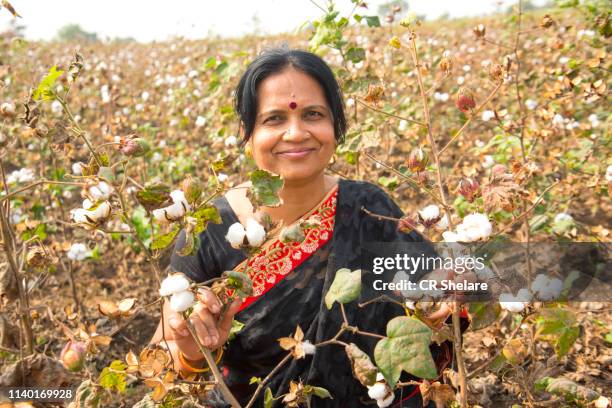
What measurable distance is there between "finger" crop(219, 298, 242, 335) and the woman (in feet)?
1.18

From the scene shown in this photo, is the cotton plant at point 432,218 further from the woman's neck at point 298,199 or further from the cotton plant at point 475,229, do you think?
the woman's neck at point 298,199

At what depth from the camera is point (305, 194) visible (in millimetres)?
1604

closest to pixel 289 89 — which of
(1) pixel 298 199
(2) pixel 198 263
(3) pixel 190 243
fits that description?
(1) pixel 298 199

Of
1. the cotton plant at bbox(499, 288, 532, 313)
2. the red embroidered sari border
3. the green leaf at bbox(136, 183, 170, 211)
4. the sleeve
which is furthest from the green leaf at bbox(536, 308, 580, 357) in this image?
the sleeve

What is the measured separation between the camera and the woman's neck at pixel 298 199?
158 cm

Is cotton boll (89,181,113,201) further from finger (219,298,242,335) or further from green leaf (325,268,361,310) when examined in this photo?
green leaf (325,268,361,310)

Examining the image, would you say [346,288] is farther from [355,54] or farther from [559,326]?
[355,54]

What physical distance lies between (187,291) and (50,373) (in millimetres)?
742

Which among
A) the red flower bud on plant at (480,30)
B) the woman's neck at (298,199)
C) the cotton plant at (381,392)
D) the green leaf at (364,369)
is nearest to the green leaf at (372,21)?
the red flower bud on plant at (480,30)

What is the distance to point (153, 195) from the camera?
2.51ft

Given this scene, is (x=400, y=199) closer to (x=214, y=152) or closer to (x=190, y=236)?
(x=214, y=152)

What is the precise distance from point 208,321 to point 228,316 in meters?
0.06

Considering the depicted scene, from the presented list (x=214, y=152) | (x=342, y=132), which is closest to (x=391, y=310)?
(x=342, y=132)

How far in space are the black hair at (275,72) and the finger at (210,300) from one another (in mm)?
680
